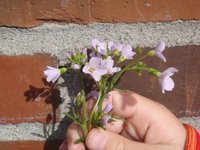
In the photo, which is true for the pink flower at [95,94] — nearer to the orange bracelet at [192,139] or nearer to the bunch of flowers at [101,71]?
the bunch of flowers at [101,71]

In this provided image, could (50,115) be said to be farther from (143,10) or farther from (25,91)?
(143,10)

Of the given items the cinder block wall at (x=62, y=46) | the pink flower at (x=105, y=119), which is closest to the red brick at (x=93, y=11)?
the cinder block wall at (x=62, y=46)

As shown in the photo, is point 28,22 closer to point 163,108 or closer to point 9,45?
point 9,45

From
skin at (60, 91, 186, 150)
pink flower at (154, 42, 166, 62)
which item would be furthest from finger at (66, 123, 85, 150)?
pink flower at (154, 42, 166, 62)

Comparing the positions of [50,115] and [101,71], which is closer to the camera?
[101,71]

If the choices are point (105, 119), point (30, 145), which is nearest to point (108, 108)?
point (105, 119)

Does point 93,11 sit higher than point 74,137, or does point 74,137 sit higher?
point 93,11

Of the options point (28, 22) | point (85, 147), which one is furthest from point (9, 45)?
point (85, 147)
